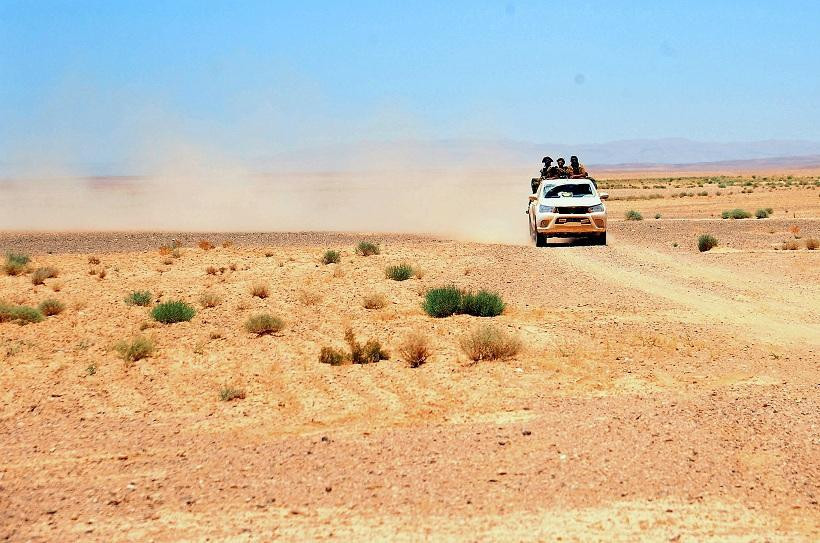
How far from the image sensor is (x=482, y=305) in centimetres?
1473

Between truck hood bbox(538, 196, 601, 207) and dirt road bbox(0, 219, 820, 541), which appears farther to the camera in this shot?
truck hood bbox(538, 196, 601, 207)

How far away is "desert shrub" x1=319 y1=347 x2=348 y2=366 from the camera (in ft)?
38.0

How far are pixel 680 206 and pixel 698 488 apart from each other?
2132 inches

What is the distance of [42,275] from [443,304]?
10993mm

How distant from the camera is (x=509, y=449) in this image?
782 cm

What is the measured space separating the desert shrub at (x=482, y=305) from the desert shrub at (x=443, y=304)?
0.36 ft

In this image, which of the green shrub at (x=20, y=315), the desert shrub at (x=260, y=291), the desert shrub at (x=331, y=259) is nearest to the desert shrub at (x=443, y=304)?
the desert shrub at (x=260, y=291)

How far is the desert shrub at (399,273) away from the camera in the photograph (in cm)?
2036

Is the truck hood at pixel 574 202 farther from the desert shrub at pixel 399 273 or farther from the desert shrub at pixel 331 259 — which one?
the desert shrub at pixel 399 273

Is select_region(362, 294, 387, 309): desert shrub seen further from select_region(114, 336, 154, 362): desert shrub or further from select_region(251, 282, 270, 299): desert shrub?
select_region(114, 336, 154, 362): desert shrub

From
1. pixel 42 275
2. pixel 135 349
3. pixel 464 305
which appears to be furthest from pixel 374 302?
pixel 42 275

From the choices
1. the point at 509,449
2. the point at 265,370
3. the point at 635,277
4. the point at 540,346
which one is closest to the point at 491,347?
the point at 540,346

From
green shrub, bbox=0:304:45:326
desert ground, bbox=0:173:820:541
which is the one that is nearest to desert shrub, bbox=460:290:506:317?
desert ground, bbox=0:173:820:541

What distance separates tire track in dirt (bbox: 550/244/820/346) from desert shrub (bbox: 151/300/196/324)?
7742mm
